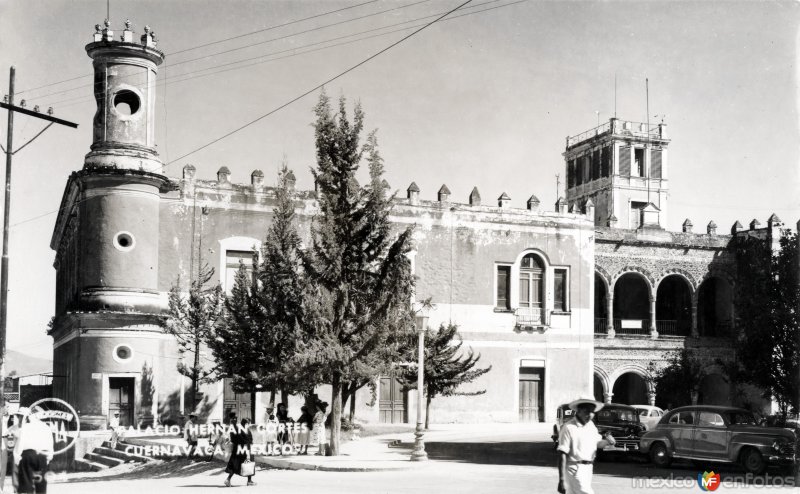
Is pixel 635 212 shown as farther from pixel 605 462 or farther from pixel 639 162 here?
pixel 605 462

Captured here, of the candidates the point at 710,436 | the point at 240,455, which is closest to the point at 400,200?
the point at 710,436

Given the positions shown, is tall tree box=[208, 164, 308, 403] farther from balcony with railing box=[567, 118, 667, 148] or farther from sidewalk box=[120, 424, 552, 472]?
balcony with railing box=[567, 118, 667, 148]

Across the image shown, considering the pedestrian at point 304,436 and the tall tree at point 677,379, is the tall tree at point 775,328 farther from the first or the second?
the pedestrian at point 304,436

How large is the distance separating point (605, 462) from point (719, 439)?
4.02 metres

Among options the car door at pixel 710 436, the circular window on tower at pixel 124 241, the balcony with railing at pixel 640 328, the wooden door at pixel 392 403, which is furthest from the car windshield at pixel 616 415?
the balcony with railing at pixel 640 328

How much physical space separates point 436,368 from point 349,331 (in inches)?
357

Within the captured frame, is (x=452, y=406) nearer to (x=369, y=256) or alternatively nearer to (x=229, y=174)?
(x=229, y=174)

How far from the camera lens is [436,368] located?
28.6 m

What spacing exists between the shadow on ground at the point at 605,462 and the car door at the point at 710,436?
0.42 metres

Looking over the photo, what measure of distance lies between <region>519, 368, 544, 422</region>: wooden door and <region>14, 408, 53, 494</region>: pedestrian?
24.9 m

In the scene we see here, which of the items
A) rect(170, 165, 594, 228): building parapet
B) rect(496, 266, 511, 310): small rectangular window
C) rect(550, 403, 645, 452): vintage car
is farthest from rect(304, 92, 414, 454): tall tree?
rect(496, 266, 511, 310): small rectangular window

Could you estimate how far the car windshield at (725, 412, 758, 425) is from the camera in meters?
18.4

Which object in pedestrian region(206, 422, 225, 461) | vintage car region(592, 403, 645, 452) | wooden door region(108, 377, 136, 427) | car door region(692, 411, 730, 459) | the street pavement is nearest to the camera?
the street pavement

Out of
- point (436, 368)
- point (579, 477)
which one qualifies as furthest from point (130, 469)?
point (579, 477)
